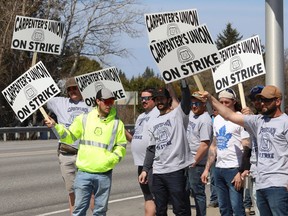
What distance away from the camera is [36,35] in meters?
10.4

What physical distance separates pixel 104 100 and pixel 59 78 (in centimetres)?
3304

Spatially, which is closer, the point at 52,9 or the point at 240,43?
the point at 240,43

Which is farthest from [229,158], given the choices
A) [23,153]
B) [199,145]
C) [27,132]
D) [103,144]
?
[27,132]

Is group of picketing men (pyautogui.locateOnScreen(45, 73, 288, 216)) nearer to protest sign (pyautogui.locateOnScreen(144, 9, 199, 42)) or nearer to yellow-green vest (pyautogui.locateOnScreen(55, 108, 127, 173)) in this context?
yellow-green vest (pyautogui.locateOnScreen(55, 108, 127, 173))

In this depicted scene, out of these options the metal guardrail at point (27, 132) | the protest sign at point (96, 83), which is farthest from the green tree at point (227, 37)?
the protest sign at point (96, 83)

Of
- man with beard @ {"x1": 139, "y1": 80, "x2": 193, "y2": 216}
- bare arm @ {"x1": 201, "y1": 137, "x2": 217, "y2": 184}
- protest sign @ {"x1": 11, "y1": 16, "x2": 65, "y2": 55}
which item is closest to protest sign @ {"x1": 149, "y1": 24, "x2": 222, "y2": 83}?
man with beard @ {"x1": 139, "y1": 80, "x2": 193, "y2": 216}

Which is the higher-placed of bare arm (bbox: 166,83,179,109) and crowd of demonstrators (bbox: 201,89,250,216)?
bare arm (bbox: 166,83,179,109)

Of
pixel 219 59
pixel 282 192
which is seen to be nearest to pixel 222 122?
pixel 219 59

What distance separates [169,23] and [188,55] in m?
1.66

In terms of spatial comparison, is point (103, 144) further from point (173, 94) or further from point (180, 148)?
point (173, 94)

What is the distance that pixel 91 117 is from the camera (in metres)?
8.88

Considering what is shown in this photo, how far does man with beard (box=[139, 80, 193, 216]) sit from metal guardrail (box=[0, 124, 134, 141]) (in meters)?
26.1

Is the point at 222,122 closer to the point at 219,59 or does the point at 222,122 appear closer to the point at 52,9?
the point at 219,59

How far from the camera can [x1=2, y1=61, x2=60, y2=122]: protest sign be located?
31.5 feet
